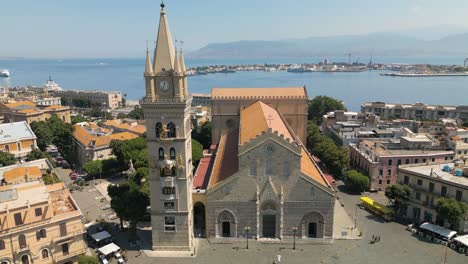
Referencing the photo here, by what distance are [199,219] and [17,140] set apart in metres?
48.5

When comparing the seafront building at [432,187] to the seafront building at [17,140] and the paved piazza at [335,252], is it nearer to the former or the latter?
the paved piazza at [335,252]

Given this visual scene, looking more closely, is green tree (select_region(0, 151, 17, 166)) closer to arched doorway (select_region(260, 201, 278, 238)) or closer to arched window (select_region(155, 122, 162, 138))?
arched window (select_region(155, 122, 162, 138))

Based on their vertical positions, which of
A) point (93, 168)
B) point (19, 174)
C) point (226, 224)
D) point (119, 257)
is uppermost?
point (19, 174)

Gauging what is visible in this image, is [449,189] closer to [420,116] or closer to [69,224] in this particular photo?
[69,224]

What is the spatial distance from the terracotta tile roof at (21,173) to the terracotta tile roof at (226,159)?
29.3 metres

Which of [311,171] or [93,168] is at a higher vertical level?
[311,171]

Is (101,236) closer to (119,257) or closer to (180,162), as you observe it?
(119,257)

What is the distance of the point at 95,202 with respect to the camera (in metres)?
55.8

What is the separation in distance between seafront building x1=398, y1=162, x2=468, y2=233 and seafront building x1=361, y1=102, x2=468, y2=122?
63141 mm

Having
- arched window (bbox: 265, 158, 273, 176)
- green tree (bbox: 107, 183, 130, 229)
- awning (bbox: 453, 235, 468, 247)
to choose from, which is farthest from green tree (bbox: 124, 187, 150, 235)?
awning (bbox: 453, 235, 468, 247)

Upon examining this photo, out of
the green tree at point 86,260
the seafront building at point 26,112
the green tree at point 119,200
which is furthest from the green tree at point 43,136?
the green tree at point 86,260

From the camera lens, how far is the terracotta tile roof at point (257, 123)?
148ft

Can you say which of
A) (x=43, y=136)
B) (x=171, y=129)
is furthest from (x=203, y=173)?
(x=43, y=136)

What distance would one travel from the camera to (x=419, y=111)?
110000 millimetres
